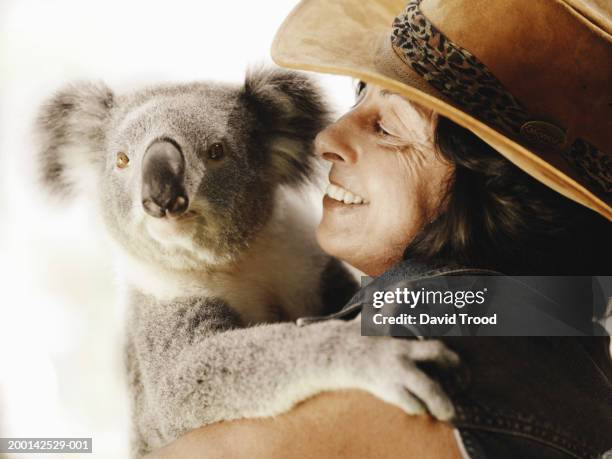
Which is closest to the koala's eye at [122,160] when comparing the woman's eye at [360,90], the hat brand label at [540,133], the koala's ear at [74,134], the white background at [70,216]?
the koala's ear at [74,134]

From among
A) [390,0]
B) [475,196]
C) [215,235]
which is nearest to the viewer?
[475,196]

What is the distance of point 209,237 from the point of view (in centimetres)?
143

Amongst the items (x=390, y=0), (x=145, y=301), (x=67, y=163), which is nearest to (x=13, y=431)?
(x=145, y=301)

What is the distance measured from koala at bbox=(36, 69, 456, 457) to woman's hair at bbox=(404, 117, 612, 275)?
26cm

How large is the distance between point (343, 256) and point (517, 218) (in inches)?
14.8

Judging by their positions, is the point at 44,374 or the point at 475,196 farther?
the point at 44,374

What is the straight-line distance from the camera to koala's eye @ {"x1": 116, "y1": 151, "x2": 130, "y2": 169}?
142 cm

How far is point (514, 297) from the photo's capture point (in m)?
1.11

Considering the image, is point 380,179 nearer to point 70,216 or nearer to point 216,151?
point 216,151

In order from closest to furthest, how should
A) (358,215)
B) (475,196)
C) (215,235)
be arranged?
(475,196)
(358,215)
(215,235)

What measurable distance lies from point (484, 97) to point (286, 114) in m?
0.61

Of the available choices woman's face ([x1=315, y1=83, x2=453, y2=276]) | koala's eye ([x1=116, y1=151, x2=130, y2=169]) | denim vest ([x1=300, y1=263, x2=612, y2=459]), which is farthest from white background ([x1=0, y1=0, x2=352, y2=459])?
denim vest ([x1=300, y1=263, x2=612, y2=459])

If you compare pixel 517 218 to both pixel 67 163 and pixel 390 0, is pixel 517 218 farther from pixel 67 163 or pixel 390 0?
pixel 67 163

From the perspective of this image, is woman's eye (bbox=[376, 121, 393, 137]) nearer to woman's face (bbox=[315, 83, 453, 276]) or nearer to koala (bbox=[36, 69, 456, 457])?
woman's face (bbox=[315, 83, 453, 276])
